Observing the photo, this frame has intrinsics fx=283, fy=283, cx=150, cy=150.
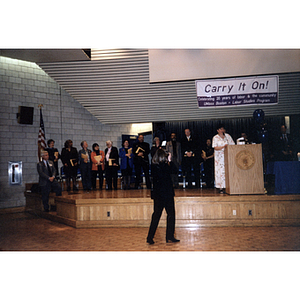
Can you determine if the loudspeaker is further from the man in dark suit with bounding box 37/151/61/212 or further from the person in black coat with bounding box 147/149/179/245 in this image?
the person in black coat with bounding box 147/149/179/245

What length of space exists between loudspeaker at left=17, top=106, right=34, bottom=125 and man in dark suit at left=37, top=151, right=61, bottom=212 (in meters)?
2.35

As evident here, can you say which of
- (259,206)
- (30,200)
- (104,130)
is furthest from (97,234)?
(104,130)

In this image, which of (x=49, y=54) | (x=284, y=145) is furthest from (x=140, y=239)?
(x=49, y=54)

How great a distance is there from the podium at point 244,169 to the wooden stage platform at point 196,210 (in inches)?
6.2

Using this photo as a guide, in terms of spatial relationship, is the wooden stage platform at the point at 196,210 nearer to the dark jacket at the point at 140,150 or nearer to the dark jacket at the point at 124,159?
the dark jacket at the point at 140,150

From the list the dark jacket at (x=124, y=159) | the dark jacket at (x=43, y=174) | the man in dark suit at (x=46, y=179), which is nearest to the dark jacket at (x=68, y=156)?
the man in dark suit at (x=46, y=179)

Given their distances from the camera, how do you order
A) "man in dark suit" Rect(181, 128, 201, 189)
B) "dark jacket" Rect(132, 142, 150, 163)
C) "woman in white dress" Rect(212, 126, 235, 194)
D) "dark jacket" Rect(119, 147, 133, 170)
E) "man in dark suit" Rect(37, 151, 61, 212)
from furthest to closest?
"dark jacket" Rect(119, 147, 133, 170), "dark jacket" Rect(132, 142, 150, 163), "man in dark suit" Rect(181, 128, 201, 189), "man in dark suit" Rect(37, 151, 61, 212), "woman in white dress" Rect(212, 126, 235, 194)

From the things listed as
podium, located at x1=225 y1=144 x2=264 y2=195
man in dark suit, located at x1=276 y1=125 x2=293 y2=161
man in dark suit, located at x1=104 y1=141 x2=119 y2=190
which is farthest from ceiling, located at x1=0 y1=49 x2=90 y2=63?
man in dark suit, located at x1=276 y1=125 x2=293 y2=161

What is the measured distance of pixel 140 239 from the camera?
14.4 feet

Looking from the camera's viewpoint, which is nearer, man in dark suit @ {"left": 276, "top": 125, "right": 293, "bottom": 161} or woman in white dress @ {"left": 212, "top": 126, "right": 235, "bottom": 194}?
woman in white dress @ {"left": 212, "top": 126, "right": 235, "bottom": 194}

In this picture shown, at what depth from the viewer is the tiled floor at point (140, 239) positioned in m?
3.90

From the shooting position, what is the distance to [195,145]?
6.72 meters

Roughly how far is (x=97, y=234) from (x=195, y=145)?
10.3 feet

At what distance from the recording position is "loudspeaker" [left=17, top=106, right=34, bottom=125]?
27.3 ft
